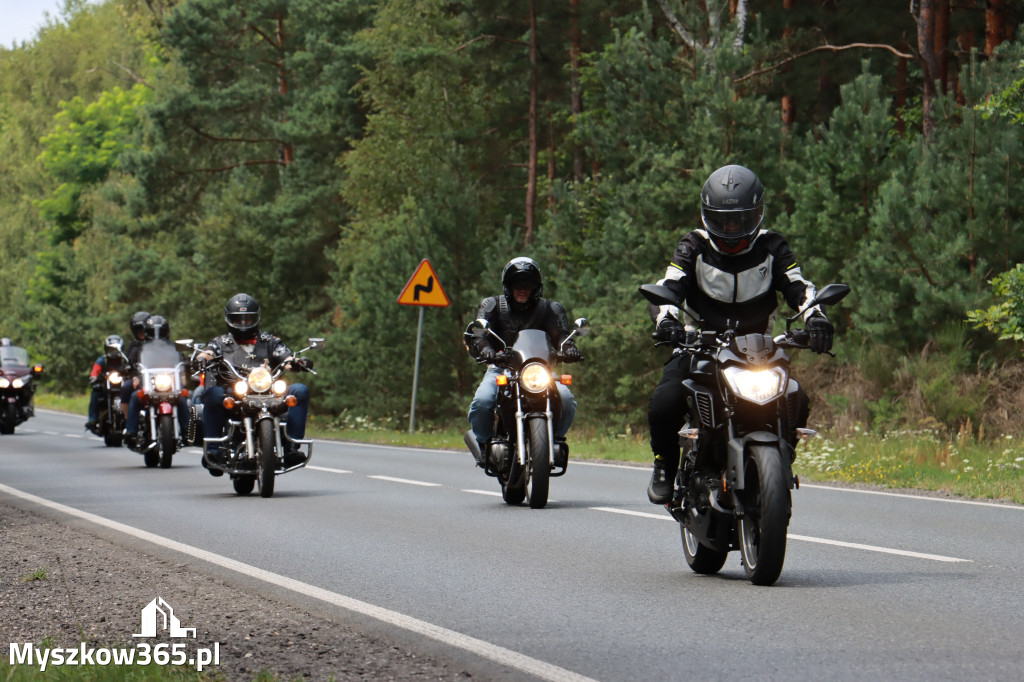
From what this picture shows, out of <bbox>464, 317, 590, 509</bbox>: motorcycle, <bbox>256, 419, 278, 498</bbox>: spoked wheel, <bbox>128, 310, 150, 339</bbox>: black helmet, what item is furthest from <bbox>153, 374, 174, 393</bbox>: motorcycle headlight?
<bbox>464, 317, 590, 509</bbox>: motorcycle

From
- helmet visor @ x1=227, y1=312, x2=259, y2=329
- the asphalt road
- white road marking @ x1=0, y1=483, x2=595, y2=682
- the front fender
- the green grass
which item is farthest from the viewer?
the green grass

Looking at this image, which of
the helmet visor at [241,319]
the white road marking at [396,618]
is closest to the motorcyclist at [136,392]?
the helmet visor at [241,319]

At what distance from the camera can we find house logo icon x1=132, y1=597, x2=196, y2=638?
677cm

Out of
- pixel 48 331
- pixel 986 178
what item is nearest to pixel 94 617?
pixel 986 178

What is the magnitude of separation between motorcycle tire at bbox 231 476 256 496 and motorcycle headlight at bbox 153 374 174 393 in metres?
5.01

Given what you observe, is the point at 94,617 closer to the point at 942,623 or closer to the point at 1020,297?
the point at 942,623

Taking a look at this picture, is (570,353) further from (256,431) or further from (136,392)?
(136,392)

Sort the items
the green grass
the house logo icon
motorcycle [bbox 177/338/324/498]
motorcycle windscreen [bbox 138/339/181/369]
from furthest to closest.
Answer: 1. motorcycle windscreen [bbox 138/339/181/369]
2. the green grass
3. motorcycle [bbox 177/338/324/498]
4. the house logo icon

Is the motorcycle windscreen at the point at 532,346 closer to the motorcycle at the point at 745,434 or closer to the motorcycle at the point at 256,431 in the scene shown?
the motorcycle at the point at 256,431

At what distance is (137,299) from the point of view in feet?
210

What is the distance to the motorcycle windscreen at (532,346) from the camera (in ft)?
40.9

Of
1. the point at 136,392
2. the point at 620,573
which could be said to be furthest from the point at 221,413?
the point at 620,573

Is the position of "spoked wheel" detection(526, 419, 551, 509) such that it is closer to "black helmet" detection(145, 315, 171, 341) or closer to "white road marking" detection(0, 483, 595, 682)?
"white road marking" detection(0, 483, 595, 682)

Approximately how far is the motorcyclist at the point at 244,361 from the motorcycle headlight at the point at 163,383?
16.8 feet
